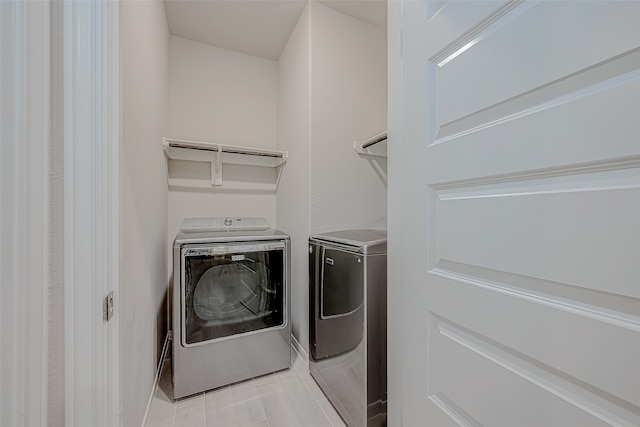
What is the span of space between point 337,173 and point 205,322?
138 cm

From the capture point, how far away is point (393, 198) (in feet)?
3.56

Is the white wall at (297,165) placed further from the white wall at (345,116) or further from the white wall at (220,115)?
the white wall at (220,115)

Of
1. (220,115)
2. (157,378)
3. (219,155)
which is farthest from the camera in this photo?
(220,115)

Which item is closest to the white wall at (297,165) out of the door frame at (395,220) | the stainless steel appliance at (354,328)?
the stainless steel appliance at (354,328)

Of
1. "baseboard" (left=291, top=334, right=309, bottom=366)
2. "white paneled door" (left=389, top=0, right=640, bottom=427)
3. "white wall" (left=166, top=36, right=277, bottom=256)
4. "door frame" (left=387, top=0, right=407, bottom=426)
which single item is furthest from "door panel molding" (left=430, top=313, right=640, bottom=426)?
"white wall" (left=166, top=36, right=277, bottom=256)

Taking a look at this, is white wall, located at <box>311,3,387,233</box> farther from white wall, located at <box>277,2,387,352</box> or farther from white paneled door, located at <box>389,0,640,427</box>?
white paneled door, located at <box>389,0,640,427</box>

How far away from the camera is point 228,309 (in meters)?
1.80

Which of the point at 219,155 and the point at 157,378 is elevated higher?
the point at 219,155

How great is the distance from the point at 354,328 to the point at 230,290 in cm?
91

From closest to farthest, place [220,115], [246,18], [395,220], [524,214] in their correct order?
[524,214] < [395,220] < [246,18] < [220,115]

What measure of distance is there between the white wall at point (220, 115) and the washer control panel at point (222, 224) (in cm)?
19

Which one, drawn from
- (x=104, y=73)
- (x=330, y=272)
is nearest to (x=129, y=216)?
(x=104, y=73)

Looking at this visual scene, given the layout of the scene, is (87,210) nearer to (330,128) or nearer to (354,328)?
(354,328)

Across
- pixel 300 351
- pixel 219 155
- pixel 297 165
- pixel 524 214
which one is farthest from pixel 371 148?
pixel 300 351
